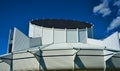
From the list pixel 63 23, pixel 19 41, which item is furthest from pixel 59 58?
pixel 63 23

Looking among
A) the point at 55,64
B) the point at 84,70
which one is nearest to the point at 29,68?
the point at 55,64

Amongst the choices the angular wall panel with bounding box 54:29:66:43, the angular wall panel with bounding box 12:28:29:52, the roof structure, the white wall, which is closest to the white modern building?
the angular wall panel with bounding box 12:28:29:52

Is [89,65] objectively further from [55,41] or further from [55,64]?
[55,41]

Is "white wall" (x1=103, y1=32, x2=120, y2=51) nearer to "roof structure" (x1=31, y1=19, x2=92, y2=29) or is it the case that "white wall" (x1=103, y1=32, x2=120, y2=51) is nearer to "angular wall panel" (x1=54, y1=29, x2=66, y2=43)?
"angular wall panel" (x1=54, y1=29, x2=66, y2=43)

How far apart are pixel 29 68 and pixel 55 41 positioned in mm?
8669

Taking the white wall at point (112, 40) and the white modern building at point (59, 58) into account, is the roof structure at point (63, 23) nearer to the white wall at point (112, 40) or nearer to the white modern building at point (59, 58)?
the white wall at point (112, 40)

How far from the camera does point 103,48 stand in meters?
29.4

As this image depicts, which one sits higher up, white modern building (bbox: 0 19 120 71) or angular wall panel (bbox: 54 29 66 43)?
angular wall panel (bbox: 54 29 66 43)

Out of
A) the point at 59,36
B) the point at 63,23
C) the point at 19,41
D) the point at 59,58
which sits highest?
the point at 63,23

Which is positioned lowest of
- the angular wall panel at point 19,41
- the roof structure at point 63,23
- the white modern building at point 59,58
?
the white modern building at point 59,58

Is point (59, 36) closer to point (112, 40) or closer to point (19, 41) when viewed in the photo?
point (19, 41)

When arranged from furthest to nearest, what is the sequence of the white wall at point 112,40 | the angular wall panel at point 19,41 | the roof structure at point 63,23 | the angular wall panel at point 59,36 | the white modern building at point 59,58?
the roof structure at point 63,23
the angular wall panel at point 59,36
the white wall at point 112,40
the angular wall panel at point 19,41
the white modern building at point 59,58

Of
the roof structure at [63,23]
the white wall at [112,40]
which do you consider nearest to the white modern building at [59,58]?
the white wall at [112,40]

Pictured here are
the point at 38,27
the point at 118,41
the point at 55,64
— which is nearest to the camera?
the point at 55,64
